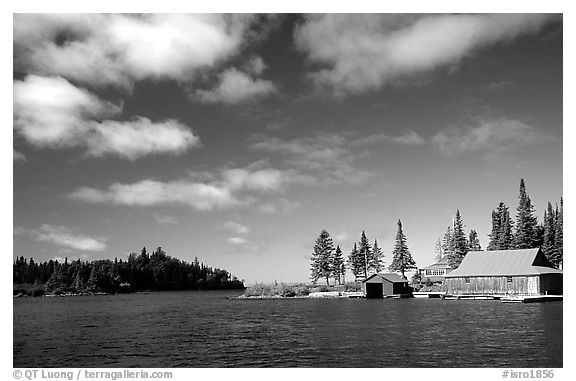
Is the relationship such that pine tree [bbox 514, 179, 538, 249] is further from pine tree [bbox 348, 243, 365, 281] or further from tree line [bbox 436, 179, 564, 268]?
pine tree [bbox 348, 243, 365, 281]

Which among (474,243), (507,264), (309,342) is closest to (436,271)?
(474,243)

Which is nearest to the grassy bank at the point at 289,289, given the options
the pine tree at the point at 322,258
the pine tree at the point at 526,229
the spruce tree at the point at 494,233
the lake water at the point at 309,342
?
the pine tree at the point at 322,258

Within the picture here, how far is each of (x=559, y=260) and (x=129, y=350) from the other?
52755mm

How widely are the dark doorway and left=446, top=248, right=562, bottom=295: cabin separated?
9.47 metres

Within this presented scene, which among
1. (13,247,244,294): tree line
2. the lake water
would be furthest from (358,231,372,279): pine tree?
the lake water

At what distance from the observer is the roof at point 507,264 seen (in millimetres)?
52438

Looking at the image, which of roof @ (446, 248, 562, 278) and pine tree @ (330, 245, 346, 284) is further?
pine tree @ (330, 245, 346, 284)

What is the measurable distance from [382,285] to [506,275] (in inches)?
629

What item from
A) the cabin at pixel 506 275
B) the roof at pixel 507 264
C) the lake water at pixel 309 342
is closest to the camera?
the lake water at pixel 309 342

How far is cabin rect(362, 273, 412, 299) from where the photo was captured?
211 ft

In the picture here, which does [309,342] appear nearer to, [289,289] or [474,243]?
[289,289]

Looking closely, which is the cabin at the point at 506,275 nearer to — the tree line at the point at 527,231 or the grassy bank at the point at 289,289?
the tree line at the point at 527,231
